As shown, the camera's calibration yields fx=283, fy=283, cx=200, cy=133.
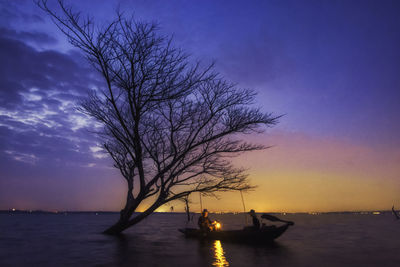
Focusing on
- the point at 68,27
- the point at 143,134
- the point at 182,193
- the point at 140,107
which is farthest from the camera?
the point at 182,193

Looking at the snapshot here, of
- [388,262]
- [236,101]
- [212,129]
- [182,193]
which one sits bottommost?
[388,262]

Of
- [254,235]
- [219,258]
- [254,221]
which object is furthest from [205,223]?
[219,258]

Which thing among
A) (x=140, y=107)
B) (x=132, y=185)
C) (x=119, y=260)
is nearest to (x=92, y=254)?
(x=119, y=260)

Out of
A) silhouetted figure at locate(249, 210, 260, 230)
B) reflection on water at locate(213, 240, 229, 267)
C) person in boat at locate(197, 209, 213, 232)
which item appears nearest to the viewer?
reflection on water at locate(213, 240, 229, 267)

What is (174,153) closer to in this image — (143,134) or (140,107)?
(143,134)

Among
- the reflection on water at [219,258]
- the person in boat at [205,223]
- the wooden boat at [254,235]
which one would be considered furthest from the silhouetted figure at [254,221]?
the person in boat at [205,223]

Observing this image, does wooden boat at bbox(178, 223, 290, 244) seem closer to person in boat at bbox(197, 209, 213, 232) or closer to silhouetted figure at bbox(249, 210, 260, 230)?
silhouetted figure at bbox(249, 210, 260, 230)

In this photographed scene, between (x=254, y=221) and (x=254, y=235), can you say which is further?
(x=254, y=221)

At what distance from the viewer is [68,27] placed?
9.91 m

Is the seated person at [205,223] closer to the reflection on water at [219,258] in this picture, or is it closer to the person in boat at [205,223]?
the person in boat at [205,223]

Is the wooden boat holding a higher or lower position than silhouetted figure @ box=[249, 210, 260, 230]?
lower

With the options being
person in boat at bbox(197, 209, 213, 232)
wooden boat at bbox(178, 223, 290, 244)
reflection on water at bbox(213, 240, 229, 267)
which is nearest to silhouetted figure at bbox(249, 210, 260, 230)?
wooden boat at bbox(178, 223, 290, 244)

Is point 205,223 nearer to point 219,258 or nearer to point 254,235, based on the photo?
point 254,235

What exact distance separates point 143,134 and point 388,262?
544 inches
